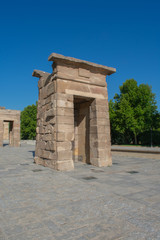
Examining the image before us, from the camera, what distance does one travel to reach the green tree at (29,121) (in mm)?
38031

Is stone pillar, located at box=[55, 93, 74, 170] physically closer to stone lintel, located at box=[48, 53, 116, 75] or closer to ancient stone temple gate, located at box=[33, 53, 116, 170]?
ancient stone temple gate, located at box=[33, 53, 116, 170]

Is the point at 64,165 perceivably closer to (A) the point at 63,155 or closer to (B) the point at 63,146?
(A) the point at 63,155

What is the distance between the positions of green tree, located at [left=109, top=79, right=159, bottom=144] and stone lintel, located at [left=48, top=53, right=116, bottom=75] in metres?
19.7

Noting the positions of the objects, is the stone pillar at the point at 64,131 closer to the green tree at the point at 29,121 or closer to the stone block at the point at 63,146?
the stone block at the point at 63,146

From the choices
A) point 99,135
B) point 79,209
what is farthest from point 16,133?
point 79,209

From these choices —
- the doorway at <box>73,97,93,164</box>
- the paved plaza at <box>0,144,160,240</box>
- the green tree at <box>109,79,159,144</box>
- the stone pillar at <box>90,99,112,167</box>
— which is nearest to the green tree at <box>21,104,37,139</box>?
the green tree at <box>109,79,159,144</box>

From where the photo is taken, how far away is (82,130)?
8359 mm

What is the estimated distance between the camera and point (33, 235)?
7.22 ft

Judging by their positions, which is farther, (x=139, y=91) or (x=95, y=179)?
(x=139, y=91)

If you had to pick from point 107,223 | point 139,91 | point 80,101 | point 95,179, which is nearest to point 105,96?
point 80,101

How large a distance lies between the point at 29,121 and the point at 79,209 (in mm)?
37145

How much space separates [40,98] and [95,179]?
186 inches

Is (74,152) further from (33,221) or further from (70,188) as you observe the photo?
(33,221)

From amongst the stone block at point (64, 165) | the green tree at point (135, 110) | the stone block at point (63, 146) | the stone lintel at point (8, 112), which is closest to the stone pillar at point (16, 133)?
the stone lintel at point (8, 112)
